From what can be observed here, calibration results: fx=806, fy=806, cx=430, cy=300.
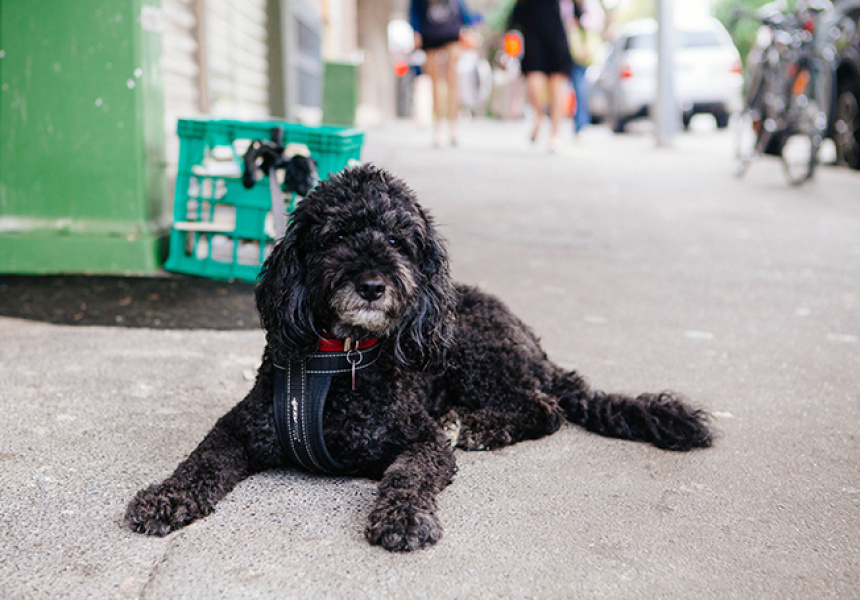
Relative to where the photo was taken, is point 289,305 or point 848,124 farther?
point 848,124

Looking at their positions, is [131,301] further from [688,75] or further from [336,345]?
[688,75]

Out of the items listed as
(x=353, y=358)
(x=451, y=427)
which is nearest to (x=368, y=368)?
(x=353, y=358)

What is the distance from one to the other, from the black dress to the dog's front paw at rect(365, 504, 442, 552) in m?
9.61

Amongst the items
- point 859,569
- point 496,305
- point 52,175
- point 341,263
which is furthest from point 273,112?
point 859,569

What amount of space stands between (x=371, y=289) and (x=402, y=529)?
2.20 feet

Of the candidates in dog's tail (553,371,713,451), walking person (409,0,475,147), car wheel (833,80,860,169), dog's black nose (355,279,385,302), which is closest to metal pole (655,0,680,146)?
car wheel (833,80,860,169)

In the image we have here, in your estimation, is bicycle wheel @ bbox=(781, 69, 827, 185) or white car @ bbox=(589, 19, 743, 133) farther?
white car @ bbox=(589, 19, 743, 133)

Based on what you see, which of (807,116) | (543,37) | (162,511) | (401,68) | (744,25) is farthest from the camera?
(744,25)

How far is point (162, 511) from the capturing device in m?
2.27

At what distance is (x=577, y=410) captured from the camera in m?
3.15

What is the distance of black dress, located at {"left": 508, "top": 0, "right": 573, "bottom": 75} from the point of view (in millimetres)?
10831

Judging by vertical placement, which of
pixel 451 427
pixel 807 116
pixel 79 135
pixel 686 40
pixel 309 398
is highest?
pixel 686 40

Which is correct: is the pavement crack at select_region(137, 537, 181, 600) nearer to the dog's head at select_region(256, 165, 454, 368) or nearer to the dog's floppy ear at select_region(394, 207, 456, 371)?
the dog's head at select_region(256, 165, 454, 368)

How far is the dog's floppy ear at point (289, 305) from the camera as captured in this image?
2439 millimetres
